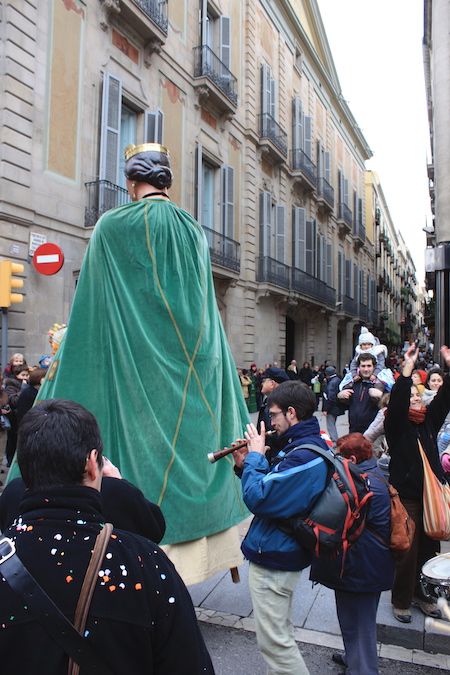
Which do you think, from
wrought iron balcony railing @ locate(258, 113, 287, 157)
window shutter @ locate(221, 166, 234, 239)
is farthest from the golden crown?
wrought iron balcony railing @ locate(258, 113, 287, 157)

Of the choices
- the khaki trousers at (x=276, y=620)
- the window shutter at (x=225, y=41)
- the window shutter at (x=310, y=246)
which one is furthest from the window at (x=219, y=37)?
the khaki trousers at (x=276, y=620)

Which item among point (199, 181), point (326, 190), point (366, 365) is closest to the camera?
point (366, 365)

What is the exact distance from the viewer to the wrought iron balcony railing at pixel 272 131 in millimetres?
17359

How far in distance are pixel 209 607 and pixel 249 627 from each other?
0.35 m

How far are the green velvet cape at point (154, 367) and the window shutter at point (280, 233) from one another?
1621 cm

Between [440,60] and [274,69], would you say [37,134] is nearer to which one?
[440,60]

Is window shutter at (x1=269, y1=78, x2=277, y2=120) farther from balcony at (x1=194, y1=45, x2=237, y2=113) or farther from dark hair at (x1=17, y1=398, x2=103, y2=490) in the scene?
dark hair at (x1=17, y1=398, x2=103, y2=490)

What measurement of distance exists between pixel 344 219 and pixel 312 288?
7550 millimetres

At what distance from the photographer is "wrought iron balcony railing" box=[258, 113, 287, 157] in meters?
17.4

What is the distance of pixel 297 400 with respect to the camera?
2.41 meters

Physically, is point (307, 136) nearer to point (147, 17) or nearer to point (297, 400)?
point (147, 17)

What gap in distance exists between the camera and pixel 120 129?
11.5 m

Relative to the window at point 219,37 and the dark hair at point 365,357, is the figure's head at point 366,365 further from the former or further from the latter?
the window at point 219,37

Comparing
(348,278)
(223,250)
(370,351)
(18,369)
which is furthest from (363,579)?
(348,278)
